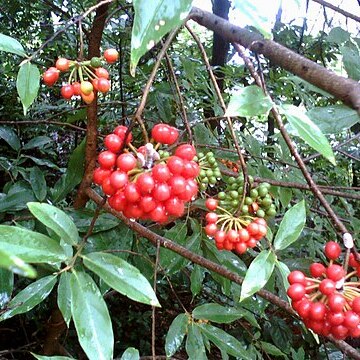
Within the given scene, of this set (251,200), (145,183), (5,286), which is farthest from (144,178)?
(5,286)

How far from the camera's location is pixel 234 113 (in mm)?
544

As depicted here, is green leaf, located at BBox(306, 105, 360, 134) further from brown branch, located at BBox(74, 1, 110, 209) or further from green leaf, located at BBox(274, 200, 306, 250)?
brown branch, located at BBox(74, 1, 110, 209)

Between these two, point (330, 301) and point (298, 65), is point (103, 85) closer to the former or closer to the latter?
point (298, 65)

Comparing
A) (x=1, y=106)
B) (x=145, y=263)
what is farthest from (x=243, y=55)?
(x=1, y=106)

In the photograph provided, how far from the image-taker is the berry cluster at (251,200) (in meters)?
0.95

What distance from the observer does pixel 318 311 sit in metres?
0.68

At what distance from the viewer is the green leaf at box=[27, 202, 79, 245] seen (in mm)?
710

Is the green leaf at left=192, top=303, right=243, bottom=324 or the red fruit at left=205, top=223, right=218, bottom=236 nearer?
the red fruit at left=205, top=223, right=218, bottom=236

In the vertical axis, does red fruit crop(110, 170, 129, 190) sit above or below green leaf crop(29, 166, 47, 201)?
above

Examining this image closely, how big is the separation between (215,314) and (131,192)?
527mm

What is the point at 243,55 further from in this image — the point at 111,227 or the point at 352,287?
the point at 111,227

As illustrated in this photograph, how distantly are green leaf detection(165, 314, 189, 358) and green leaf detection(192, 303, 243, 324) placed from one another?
0.03 metres

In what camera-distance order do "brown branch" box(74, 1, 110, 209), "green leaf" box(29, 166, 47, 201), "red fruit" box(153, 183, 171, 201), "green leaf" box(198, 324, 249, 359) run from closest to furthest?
"red fruit" box(153, 183, 171, 201) < "green leaf" box(198, 324, 249, 359) < "brown branch" box(74, 1, 110, 209) < "green leaf" box(29, 166, 47, 201)

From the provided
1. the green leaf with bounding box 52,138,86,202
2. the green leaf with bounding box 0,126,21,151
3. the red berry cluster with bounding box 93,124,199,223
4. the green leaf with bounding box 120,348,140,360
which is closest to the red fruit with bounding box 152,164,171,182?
the red berry cluster with bounding box 93,124,199,223
